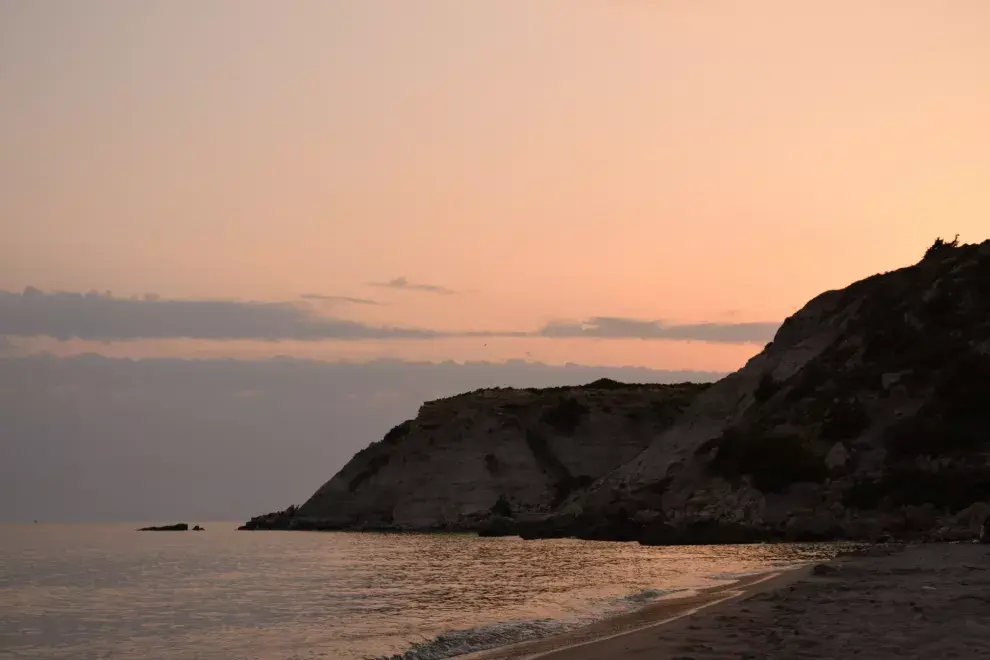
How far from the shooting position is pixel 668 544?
224 feet

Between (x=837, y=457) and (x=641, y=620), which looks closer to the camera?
(x=641, y=620)

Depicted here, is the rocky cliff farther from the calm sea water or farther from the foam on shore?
the foam on shore

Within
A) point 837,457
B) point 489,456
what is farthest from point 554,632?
point 489,456

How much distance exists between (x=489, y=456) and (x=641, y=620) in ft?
329

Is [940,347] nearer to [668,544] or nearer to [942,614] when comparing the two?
[668,544]

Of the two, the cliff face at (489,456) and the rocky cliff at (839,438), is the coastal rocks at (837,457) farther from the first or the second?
the cliff face at (489,456)

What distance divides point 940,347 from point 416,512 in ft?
228

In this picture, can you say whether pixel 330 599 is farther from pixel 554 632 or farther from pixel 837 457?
pixel 837 457

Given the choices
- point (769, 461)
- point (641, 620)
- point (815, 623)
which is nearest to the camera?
point (815, 623)

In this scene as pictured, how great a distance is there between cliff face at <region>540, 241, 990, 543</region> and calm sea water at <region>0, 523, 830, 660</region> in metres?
8.24

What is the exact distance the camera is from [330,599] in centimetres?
3362

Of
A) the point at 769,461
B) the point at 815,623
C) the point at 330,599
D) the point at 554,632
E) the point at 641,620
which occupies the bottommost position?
the point at 330,599

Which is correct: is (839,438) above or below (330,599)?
above

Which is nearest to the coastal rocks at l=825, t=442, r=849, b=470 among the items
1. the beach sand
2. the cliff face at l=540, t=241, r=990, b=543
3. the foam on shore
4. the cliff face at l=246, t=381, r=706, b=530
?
the cliff face at l=540, t=241, r=990, b=543
